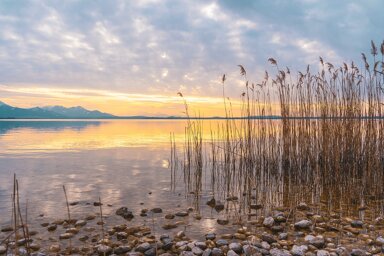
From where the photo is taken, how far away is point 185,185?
27.1ft

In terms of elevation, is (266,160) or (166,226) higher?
(266,160)

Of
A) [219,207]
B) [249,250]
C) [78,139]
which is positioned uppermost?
[78,139]

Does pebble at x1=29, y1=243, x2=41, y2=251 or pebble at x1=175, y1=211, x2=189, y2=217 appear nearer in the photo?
pebble at x1=29, y1=243, x2=41, y2=251

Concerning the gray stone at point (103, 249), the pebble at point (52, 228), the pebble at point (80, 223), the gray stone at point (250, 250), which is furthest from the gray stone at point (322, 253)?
the pebble at point (52, 228)

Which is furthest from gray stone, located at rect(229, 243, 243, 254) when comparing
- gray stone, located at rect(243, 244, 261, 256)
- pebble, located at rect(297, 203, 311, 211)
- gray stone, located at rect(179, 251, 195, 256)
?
pebble, located at rect(297, 203, 311, 211)

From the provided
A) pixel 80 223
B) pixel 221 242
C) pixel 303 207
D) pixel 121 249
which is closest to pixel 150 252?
pixel 121 249

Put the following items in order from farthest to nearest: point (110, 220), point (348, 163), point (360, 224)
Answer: point (348, 163), point (110, 220), point (360, 224)

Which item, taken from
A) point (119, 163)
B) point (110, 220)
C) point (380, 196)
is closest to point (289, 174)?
point (380, 196)

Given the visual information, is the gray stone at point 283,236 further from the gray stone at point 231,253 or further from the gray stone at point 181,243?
the gray stone at point 181,243

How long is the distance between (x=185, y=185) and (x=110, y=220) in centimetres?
307

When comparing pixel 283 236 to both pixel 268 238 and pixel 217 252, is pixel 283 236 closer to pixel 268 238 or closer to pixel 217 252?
pixel 268 238

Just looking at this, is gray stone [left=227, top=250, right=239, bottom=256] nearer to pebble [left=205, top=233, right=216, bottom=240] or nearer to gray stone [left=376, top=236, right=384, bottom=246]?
pebble [left=205, top=233, right=216, bottom=240]

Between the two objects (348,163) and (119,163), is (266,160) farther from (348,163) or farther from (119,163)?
(119,163)

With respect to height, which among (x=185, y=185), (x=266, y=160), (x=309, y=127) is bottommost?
(x=185, y=185)
